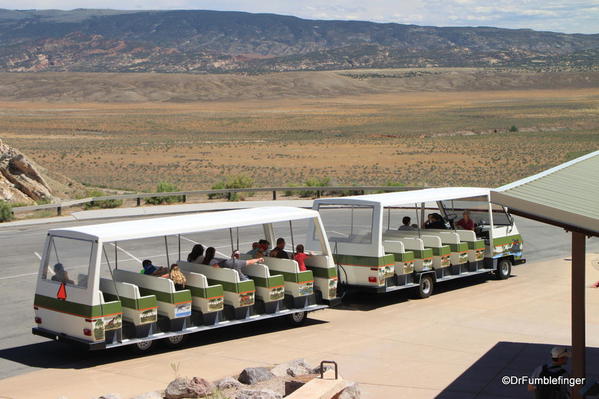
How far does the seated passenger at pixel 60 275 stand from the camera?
1433 cm

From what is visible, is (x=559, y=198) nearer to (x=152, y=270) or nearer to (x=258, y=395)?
(x=258, y=395)

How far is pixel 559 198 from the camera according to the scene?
10.8 metres

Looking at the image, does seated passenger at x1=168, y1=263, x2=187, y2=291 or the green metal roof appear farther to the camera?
seated passenger at x1=168, y1=263, x2=187, y2=291

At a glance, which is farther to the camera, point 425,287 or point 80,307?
point 425,287

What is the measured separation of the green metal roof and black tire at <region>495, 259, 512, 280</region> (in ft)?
26.4

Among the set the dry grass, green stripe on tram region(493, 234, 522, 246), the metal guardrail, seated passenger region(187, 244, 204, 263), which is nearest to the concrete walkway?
seated passenger region(187, 244, 204, 263)

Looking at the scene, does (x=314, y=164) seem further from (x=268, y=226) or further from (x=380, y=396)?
(x=380, y=396)

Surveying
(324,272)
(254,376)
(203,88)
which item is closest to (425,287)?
(324,272)

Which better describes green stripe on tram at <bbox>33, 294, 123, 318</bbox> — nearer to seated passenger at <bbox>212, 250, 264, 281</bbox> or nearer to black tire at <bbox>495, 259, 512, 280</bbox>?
seated passenger at <bbox>212, 250, 264, 281</bbox>

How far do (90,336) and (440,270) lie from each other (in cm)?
866

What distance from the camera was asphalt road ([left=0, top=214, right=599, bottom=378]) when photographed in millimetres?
14555

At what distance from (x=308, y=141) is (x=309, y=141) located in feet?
0.37

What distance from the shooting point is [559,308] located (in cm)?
1759

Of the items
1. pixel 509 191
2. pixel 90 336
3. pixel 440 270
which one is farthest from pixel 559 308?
pixel 90 336
